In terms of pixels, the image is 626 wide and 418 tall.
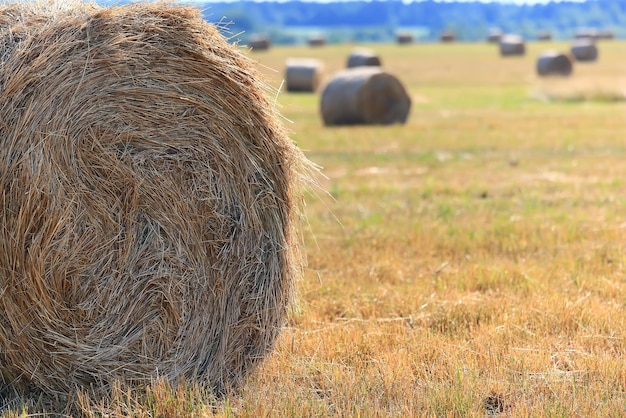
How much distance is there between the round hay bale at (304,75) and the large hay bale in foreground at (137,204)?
2226 centimetres

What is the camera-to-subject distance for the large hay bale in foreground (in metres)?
4.12

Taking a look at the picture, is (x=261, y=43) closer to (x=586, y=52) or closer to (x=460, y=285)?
(x=586, y=52)

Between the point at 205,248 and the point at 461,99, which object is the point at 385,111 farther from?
the point at 205,248

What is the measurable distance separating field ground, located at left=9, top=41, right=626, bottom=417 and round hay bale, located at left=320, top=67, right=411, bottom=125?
9.29ft

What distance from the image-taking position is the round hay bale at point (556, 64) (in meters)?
30.3

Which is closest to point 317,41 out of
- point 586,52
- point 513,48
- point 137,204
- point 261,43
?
point 261,43

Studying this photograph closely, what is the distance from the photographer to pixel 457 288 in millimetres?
6172

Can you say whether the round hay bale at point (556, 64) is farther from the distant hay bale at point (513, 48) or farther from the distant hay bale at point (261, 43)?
the distant hay bale at point (261, 43)

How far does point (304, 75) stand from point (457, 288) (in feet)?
69.8

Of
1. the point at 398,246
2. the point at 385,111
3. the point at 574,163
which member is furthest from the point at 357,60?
the point at 398,246

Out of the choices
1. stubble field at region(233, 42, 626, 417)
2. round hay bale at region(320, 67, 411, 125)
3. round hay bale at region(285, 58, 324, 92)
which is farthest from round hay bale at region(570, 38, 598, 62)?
stubble field at region(233, 42, 626, 417)

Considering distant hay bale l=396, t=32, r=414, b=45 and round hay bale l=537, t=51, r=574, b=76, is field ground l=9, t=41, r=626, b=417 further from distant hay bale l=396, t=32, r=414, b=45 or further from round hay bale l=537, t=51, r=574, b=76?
distant hay bale l=396, t=32, r=414, b=45

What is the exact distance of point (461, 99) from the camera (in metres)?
23.6

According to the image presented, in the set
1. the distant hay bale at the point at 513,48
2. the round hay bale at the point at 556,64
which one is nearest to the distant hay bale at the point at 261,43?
the distant hay bale at the point at 513,48
